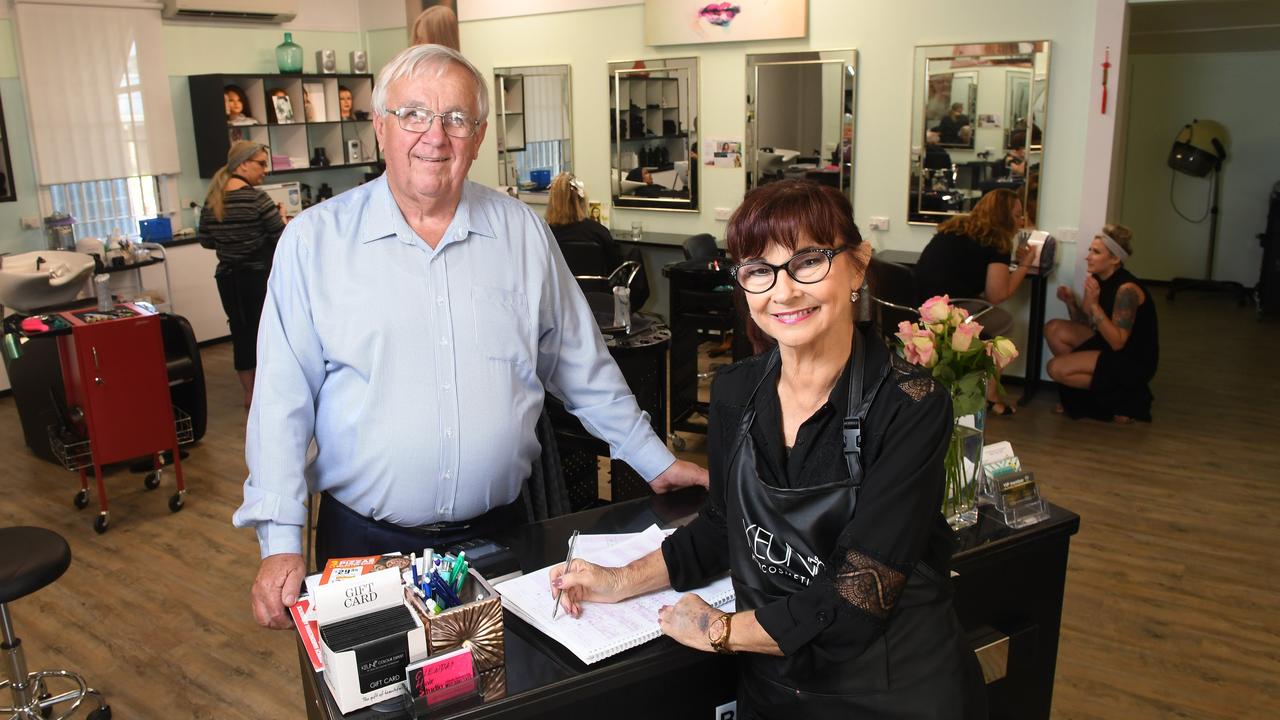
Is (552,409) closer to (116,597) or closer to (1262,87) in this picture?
(116,597)

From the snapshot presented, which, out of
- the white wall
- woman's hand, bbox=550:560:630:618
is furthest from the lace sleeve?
the white wall

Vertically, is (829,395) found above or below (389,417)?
above

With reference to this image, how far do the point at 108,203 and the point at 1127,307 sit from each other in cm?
712

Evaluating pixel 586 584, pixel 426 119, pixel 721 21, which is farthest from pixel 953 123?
A: pixel 586 584

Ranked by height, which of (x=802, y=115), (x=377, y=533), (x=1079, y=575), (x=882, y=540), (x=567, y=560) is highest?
(x=802, y=115)

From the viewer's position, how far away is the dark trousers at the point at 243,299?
6.20 m

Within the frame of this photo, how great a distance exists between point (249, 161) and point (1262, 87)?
8.35 m

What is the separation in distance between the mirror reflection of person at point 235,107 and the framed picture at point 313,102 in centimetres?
57

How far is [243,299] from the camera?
20.4 ft

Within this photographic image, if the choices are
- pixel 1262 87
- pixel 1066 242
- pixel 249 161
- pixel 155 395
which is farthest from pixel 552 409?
pixel 1262 87

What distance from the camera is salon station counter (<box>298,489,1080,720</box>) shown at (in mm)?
1622

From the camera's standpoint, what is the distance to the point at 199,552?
4.57 m

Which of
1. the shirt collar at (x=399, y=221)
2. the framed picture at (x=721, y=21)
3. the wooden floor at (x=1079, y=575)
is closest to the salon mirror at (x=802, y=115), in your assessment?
the framed picture at (x=721, y=21)

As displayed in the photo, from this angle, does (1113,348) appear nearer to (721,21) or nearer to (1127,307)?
(1127,307)
